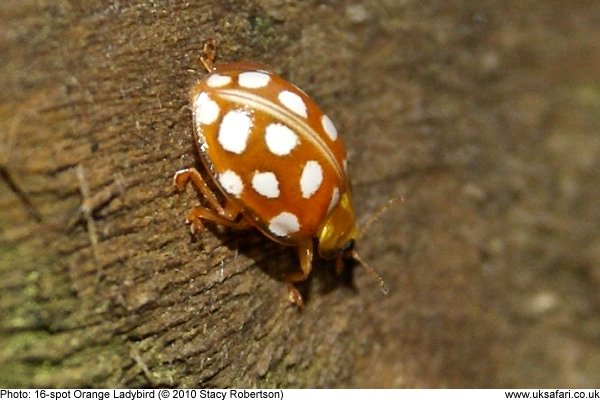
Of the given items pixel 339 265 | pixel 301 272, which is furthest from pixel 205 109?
pixel 339 265

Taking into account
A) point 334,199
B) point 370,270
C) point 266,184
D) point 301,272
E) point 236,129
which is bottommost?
point 370,270

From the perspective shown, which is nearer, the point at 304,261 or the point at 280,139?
the point at 280,139

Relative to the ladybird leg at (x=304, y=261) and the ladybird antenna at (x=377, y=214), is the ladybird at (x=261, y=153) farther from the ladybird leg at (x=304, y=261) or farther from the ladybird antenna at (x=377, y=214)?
the ladybird antenna at (x=377, y=214)

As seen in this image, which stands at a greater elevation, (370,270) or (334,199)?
(334,199)

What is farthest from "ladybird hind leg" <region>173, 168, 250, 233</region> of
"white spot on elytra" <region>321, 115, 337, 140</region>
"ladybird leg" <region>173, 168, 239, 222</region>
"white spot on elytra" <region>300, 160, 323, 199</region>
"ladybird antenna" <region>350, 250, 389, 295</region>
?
"ladybird antenna" <region>350, 250, 389, 295</region>

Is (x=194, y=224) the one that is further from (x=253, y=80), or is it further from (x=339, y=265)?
(x=339, y=265)

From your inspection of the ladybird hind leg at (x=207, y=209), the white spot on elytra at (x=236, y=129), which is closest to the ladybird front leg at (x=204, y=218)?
the ladybird hind leg at (x=207, y=209)

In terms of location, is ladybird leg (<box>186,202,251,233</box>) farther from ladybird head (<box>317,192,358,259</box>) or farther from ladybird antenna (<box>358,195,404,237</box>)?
ladybird antenna (<box>358,195,404,237</box>)
